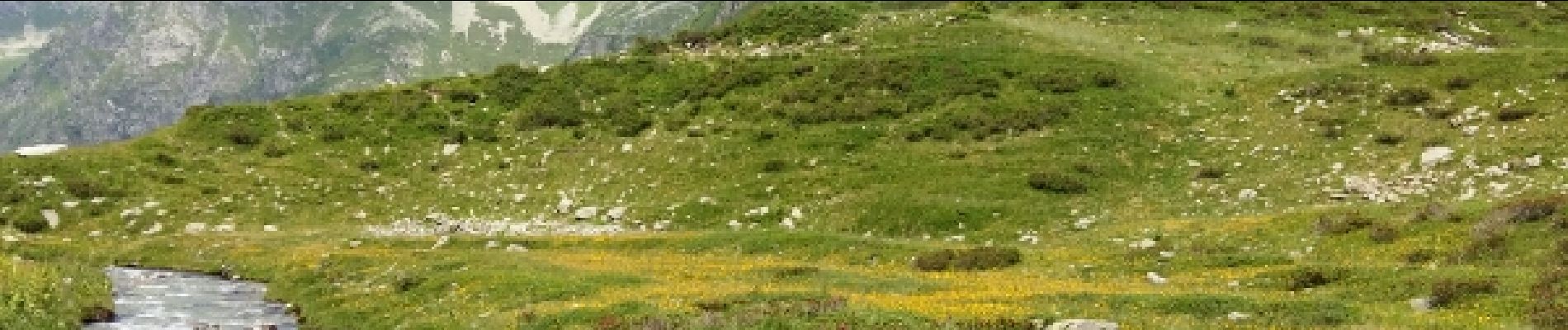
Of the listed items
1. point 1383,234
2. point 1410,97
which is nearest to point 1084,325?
point 1383,234

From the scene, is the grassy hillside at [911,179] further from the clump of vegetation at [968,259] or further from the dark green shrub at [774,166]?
the clump of vegetation at [968,259]

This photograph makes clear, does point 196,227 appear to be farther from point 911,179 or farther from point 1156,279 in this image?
point 1156,279

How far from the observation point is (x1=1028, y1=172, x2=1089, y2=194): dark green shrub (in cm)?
4278

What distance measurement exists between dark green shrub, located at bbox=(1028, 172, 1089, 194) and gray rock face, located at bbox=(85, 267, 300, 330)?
24154 mm

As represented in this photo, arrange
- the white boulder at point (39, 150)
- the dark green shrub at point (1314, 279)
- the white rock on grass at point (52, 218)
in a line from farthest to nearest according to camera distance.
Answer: the white boulder at point (39, 150)
the white rock on grass at point (52, 218)
the dark green shrub at point (1314, 279)

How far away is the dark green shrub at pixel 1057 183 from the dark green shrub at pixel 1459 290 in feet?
71.5

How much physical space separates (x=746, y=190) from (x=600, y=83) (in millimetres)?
18255

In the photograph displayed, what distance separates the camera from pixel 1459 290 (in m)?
20.6

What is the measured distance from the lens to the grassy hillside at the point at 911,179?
2456cm

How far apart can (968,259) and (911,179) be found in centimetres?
1356

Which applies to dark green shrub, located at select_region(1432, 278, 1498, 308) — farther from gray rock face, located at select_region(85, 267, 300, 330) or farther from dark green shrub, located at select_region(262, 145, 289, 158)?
dark green shrub, located at select_region(262, 145, 289, 158)

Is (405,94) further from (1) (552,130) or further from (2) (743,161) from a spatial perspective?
(2) (743,161)

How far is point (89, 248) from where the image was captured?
142 ft

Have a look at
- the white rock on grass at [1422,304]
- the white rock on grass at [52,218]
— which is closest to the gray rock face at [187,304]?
the white rock on grass at [52,218]
